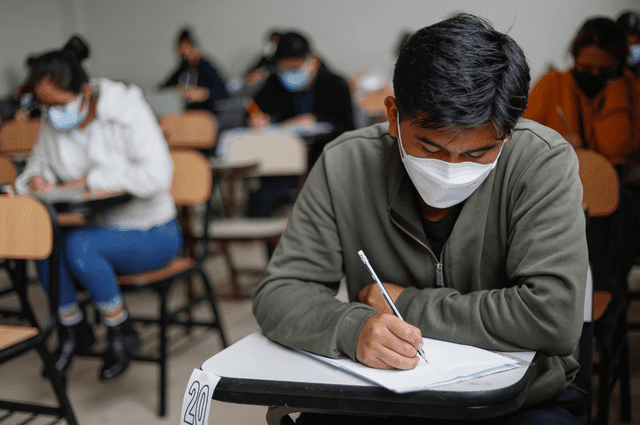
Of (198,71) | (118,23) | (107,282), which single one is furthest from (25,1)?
(107,282)

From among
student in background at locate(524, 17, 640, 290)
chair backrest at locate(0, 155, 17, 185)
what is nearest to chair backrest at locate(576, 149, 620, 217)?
student in background at locate(524, 17, 640, 290)

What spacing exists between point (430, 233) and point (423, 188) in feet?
0.36

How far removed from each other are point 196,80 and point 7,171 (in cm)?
466

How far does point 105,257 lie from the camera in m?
2.13

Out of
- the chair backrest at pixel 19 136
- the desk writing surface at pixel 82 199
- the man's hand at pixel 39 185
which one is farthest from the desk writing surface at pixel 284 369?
the chair backrest at pixel 19 136

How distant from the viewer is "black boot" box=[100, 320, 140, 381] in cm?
208

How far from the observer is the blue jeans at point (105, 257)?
2.08m

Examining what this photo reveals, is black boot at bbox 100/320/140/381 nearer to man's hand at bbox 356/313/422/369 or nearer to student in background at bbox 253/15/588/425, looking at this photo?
student in background at bbox 253/15/588/425

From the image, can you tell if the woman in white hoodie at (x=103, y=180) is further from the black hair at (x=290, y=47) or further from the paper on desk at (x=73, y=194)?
the black hair at (x=290, y=47)

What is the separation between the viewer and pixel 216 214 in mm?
5062

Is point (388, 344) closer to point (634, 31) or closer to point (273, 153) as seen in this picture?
point (273, 153)

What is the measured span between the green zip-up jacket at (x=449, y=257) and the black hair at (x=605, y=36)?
1413mm

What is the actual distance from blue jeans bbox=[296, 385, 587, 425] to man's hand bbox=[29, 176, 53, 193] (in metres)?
1.66

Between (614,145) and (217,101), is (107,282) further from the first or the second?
(217,101)
